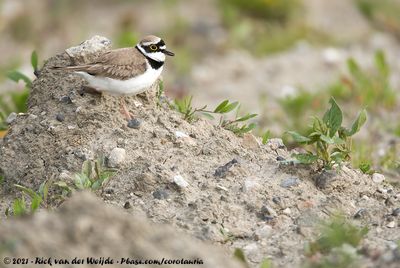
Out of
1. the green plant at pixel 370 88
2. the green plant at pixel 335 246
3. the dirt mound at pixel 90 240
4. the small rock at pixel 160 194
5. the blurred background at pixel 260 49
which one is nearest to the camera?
the dirt mound at pixel 90 240

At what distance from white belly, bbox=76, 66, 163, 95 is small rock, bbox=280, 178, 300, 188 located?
1.19 m

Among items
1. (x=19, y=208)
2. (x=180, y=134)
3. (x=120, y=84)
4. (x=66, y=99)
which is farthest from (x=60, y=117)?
(x=19, y=208)

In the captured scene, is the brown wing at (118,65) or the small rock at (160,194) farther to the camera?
the brown wing at (118,65)

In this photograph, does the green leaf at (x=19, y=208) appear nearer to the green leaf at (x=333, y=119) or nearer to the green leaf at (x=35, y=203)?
the green leaf at (x=35, y=203)

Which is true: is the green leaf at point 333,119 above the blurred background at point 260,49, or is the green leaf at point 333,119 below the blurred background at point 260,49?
above

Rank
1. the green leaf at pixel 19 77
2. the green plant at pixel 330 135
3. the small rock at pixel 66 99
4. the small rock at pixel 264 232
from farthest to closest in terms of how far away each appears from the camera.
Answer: the green leaf at pixel 19 77, the small rock at pixel 66 99, the green plant at pixel 330 135, the small rock at pixel 264 232

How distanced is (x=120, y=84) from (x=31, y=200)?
1.00 meters

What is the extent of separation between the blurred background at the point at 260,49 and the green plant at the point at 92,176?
2154 mm

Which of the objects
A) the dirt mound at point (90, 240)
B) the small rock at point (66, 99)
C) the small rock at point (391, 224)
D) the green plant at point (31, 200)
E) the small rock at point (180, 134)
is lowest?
the green plant at point (31, 200)

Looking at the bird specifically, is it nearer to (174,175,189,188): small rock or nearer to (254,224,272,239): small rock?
(174,175,189,188): small rock

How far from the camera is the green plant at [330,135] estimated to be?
17.1 feet

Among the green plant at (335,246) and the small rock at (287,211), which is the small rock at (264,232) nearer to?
the small rock at (287,211)

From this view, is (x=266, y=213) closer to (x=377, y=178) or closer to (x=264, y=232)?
(x=264, y=232)

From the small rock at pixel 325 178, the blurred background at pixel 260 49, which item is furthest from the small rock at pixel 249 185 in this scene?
the blurred background at pixel 260 49
